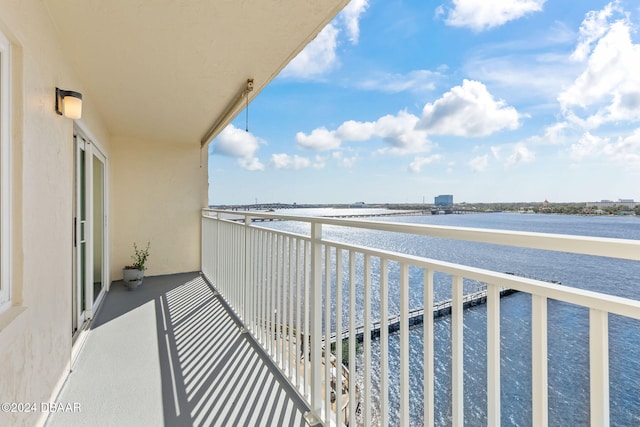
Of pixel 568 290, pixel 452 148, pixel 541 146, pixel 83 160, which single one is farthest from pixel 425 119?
pixel 568 290

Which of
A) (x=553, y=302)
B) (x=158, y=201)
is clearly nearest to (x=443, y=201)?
(x=158, y=201)

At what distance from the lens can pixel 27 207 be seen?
1553 millimetres

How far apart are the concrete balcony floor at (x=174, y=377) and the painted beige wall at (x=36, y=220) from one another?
0.85 feet

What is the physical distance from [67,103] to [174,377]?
202 cm

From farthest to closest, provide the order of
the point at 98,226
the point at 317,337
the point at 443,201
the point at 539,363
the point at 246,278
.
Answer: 1. the point at 443,201
2. the point at 98,226
3. the point at 246,278
4. the point at 317,337
5. the point at 539,363

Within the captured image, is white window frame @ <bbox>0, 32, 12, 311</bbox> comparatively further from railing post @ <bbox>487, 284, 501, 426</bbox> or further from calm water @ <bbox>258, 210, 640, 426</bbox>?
railing post @ <bbox>487, 284, 501, 426</bbox>

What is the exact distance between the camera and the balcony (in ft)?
2.59

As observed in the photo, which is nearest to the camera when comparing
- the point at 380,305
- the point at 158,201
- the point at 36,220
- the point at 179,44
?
the point at 380,305

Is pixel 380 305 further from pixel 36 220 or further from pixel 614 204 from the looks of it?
pixel 614 204

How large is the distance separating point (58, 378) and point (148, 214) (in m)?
3.54

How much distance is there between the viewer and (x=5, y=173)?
1388mm

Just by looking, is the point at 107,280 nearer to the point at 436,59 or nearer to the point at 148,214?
the point at 148,214

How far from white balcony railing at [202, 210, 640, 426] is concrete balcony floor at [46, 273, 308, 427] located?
0.16 metres

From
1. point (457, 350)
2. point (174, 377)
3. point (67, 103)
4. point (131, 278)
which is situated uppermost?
point (67, 103)
